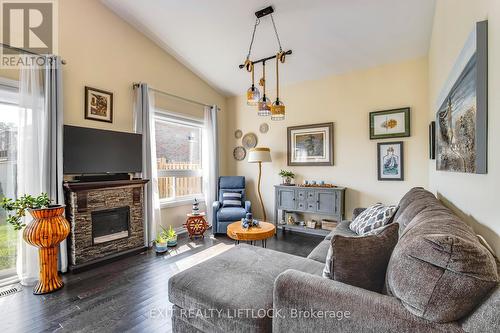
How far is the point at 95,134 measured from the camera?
2.94 m

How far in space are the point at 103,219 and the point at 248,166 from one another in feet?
9.28

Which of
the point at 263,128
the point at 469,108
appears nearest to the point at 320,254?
the point at 469,108

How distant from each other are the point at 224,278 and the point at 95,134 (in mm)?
2535

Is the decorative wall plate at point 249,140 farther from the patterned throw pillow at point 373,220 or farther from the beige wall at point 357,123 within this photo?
the patterned throw pillow at point 373,220

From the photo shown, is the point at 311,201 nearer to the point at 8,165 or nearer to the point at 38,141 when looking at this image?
the point at 38,141

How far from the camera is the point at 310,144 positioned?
169 inches

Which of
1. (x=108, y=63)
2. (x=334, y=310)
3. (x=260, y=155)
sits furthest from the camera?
(x=260, y=155)

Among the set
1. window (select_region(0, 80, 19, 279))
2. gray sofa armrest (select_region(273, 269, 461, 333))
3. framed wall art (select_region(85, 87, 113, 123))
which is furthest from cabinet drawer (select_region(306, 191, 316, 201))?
window (select_region(0, 80, 19, 279))

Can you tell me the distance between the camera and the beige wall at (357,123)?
11.3ft

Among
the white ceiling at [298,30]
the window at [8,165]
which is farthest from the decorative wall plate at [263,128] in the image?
the window at [8,165]

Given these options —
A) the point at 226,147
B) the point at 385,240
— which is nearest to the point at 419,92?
the point at 385,240

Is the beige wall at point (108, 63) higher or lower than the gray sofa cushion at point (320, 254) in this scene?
higher

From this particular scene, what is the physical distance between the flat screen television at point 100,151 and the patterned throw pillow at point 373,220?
2951 mm

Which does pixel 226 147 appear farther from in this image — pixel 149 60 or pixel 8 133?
pixel 8 133
